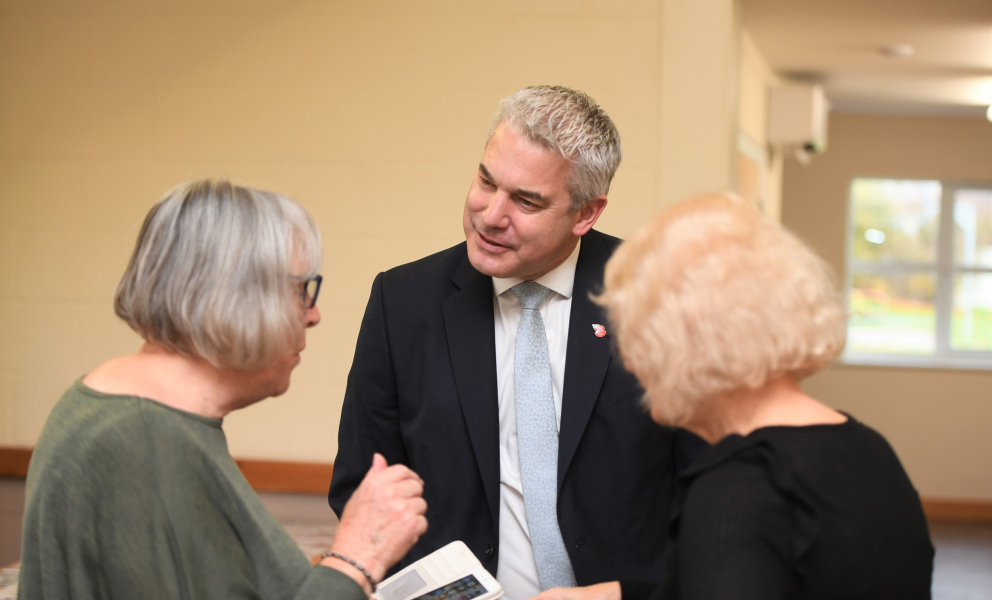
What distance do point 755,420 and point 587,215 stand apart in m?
0.74

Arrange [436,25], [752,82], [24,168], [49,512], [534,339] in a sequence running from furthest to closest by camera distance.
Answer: [752,82] < [24,168] < [436,25] < [534,339] < [49,512]

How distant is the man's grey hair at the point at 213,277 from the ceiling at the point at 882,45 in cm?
317

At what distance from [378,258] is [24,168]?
1.29m

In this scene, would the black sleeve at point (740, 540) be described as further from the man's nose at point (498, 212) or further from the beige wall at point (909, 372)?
the beige wall at point (909, 372)

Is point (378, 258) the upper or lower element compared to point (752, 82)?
lower

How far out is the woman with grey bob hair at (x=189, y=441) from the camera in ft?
3.27

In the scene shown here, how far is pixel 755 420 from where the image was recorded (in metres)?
1.02

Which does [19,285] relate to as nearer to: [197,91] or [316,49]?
[197,91]

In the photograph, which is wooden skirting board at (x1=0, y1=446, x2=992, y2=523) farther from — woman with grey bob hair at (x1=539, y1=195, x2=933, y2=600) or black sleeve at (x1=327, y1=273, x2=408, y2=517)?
woman with grey bob hair at (x1=539, y1=195, x2=933, y2=600)

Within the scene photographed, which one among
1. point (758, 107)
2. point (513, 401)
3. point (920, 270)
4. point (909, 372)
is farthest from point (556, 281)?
point (920, 270)

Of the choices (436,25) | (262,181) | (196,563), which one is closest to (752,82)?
(436,25)

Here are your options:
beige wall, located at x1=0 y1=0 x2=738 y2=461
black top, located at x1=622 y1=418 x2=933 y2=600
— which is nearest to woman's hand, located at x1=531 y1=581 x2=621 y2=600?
black top, located at x1=622 y1=418 x2=933 y2=600

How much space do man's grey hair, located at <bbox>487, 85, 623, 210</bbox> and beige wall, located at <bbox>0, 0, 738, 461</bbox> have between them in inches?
44.6

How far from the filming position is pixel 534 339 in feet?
5.34
